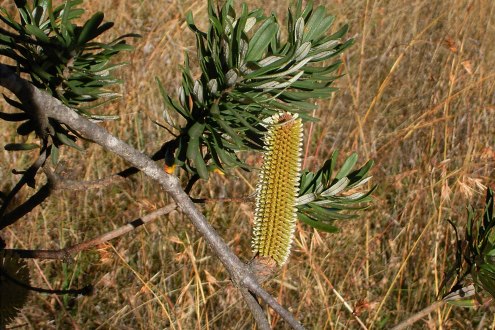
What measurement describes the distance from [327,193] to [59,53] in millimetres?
383

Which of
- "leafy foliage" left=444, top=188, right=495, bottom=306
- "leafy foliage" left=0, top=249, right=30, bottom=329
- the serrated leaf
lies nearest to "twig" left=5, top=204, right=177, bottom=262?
"leafy foliage" left=0, top=249, right=30, bottom=329

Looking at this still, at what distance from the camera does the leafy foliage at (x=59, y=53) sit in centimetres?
68

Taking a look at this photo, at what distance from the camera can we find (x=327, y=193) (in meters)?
0.84

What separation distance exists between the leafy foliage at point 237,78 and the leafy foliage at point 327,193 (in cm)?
10

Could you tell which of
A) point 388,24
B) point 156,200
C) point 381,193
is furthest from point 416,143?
point 156,200

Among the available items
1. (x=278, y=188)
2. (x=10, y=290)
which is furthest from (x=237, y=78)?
(x=10, y=290)

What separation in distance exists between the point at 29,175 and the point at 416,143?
216 centimetres

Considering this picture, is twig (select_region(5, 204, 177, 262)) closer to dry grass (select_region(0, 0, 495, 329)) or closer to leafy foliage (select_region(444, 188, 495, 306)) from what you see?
leafy foliage (select_region(444, 188, 495, 306))

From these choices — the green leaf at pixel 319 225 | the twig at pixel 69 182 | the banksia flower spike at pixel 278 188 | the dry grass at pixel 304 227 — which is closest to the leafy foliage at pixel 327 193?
the green leaf at pixel 319 225

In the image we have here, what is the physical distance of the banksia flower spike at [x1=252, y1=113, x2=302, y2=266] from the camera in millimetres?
698

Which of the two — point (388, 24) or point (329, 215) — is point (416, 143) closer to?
point (388, 24)

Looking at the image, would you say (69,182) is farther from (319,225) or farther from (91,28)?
(319,225)

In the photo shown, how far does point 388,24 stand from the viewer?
3307 mm

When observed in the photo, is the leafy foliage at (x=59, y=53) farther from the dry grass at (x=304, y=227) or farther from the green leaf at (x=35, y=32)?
the dry grass at (x=304, y=227)
